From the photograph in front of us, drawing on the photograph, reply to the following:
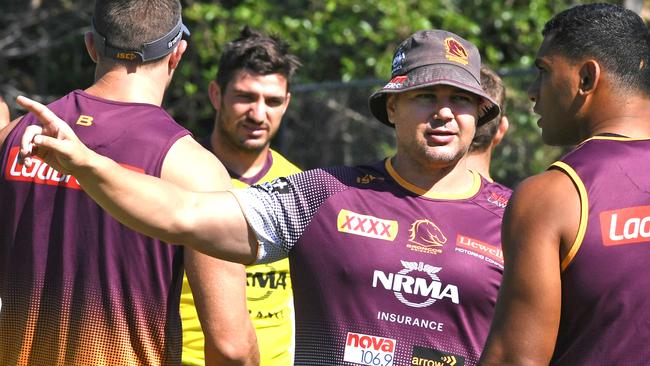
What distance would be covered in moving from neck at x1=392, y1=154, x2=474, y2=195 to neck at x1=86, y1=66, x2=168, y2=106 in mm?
943

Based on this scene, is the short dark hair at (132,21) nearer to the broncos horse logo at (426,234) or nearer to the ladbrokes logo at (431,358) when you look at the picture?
the broncos horse logo at (426,234)

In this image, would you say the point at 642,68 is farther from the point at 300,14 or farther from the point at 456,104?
the point at 300,14

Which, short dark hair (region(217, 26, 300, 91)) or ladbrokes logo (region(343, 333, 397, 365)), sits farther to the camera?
short dark hair (region(217, 26, 300, 91))

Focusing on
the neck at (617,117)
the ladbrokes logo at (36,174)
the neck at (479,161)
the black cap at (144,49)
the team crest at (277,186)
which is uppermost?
the black cap at (144,49)

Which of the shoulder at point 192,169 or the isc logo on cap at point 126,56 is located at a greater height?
the isc logo on cap at point 126,56

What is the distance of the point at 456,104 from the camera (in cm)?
399

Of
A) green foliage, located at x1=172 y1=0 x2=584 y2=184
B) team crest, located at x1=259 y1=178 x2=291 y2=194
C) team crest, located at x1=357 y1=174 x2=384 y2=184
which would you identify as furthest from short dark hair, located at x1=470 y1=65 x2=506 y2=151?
green foliage, located at x1=172 y1=0 x2=584 y2=184

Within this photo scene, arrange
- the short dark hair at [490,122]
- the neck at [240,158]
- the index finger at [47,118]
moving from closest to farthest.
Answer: the index finger at [47,118] → the short dark hair at [490,122] → the neck at [240,158]

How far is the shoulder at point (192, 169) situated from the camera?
11.7ft

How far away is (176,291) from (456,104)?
1.25m

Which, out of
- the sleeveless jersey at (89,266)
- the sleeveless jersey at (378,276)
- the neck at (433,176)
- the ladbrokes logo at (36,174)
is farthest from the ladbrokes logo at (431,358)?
the ladbrokes logo at (36,174)

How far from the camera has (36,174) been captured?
3703mm

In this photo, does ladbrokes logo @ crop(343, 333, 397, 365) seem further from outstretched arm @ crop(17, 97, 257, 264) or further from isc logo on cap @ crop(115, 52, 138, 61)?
isc logo on cap @ crop(115, 52, 138, 61)

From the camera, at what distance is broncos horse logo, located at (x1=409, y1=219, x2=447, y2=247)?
3.75 meters
